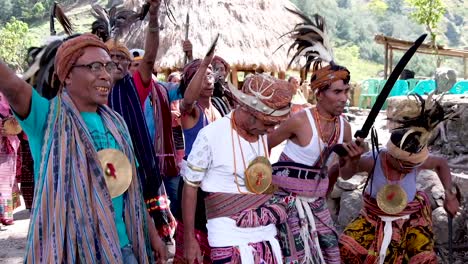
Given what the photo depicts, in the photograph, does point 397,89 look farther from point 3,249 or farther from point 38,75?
point 38,75

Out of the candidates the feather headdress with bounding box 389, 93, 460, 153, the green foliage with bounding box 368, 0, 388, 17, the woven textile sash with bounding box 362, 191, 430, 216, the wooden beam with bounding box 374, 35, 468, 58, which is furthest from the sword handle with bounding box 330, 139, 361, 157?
the green foliage with bounding box 368, 0, 388, 17

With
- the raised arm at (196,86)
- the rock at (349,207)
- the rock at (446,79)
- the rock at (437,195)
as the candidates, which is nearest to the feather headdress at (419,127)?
the raised arm at (196,86)

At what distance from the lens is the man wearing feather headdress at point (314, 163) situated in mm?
3928

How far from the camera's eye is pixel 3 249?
6.67 metres

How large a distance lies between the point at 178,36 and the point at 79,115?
57.2ft

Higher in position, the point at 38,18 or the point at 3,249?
the point at 38,18

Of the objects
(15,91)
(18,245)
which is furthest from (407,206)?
(18,245)

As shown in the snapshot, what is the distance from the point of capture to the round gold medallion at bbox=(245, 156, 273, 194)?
3273 mm

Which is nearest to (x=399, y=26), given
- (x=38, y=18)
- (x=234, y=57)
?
(x=38, y=18)

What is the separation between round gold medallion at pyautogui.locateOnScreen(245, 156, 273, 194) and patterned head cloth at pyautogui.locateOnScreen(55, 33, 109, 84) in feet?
3.66

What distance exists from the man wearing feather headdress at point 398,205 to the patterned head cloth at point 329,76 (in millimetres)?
592

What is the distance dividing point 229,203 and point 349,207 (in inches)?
126

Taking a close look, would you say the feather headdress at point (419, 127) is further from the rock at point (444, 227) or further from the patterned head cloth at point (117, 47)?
the patterned head cloth at point (117, 47)

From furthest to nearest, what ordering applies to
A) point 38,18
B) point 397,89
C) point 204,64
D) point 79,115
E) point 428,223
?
1. point 38,18
2. point 397,89
3. point 428,223
4. point 204,64
5. point 79,115
